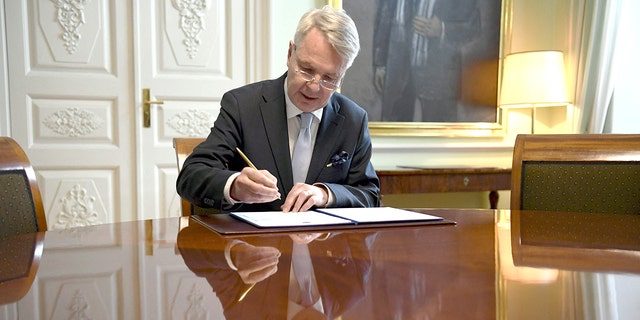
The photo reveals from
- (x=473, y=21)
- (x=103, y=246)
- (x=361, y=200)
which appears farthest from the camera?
(x=473, y=21)

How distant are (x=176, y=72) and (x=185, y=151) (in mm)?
1534

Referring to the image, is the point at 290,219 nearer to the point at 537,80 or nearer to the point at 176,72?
the point at 176,72

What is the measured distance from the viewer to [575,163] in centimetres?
146

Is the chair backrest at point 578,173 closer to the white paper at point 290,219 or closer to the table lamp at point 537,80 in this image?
the white paper at point 290,219

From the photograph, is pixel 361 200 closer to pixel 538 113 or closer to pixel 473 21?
pixel 473 21

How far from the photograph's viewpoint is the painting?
10.4ft

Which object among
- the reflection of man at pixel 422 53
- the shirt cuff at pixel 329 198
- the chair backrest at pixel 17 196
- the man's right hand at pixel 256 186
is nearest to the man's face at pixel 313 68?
the shirt cuff at pixel 329 198

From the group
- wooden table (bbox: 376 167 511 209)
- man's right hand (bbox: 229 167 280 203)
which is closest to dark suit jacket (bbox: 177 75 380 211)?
man's right hand (bbox: 229 167 280 203)

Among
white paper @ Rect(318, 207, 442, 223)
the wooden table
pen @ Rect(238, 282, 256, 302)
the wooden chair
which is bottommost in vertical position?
the wooden table

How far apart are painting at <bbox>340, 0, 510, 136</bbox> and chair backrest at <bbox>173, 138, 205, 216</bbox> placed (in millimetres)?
1654

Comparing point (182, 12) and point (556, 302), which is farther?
point (182, 12)

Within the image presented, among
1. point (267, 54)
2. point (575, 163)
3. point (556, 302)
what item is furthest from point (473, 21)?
point (556, 302)

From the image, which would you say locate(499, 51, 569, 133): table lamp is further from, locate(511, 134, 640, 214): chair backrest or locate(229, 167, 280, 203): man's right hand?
locate(229, 167, 280, 203): man's right hand

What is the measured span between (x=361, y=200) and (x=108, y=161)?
74.1 inches
